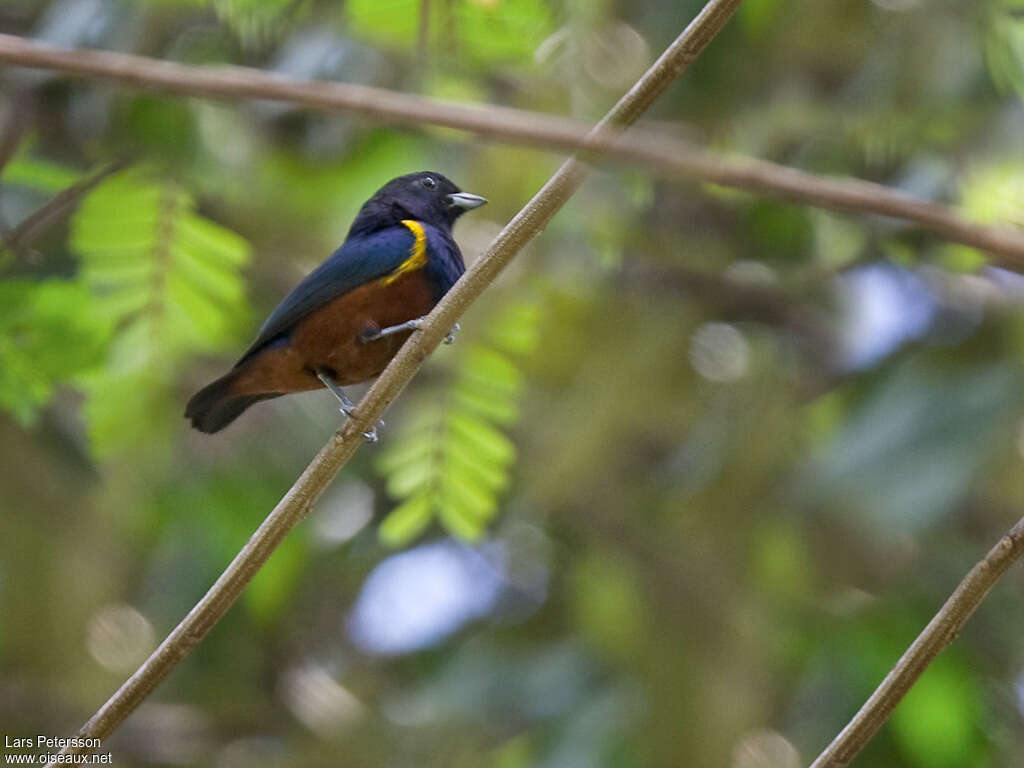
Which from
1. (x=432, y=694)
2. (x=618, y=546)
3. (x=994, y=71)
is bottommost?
(x=432, y=694)

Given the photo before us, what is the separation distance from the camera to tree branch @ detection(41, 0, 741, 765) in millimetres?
1892

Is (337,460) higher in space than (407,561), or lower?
higher

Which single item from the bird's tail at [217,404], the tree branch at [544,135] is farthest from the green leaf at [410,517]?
the tree branch at [544,135]

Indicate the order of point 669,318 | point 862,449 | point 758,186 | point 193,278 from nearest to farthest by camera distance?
point 758,186 → point 193,278 → point 862,449 → point 669,318

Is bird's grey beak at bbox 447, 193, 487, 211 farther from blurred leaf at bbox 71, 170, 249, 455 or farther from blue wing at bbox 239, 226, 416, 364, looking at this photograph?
blurred leaf at bbox 71, 170, 249, 455

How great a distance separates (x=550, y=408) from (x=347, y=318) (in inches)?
76.4

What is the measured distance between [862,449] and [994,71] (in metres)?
1.21

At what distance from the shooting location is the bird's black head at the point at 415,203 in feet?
11.6

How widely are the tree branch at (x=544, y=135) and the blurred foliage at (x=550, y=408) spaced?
80.4 inches

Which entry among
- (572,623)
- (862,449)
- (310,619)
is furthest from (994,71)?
(310,619)

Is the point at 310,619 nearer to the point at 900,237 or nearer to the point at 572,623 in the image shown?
the point at 572,623

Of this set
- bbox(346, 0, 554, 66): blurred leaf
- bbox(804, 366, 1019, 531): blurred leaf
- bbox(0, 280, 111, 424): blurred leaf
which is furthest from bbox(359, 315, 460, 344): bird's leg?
bbox(804, 366, 1019, 531): blurred leaf

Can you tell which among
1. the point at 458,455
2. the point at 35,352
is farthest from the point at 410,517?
the point at 35,352

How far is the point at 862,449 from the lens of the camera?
4332mm
